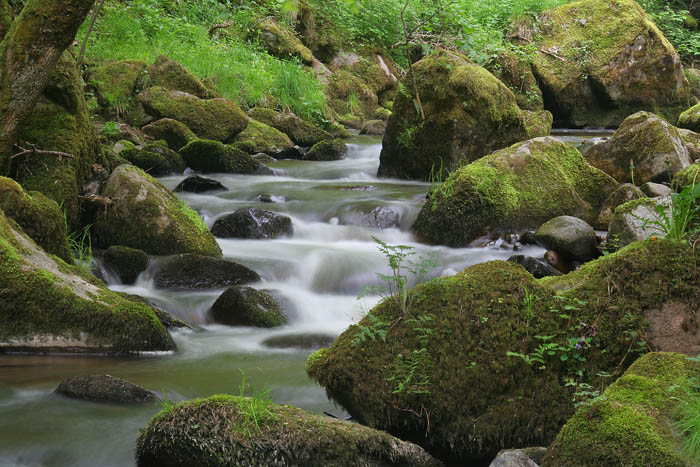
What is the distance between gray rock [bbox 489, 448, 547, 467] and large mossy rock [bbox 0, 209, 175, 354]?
2.83 m

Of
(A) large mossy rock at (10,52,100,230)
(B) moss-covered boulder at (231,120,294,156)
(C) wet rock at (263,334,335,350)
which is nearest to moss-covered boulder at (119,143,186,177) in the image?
(B) moss-covered boulder at (231,120,294,156)

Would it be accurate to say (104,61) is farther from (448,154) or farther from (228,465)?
(228,465)

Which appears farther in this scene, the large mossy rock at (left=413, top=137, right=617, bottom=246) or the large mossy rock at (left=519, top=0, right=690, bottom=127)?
the large mossy rock at (left=519, top=0, right=690, bottom=127)

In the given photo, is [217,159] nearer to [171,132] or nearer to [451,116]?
[171,132]

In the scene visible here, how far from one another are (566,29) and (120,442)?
64.8 feet

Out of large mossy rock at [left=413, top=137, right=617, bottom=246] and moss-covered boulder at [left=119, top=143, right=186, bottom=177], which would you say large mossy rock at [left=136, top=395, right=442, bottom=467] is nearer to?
large mossy rock at [left=413, top=137, right=617, bottom=246]

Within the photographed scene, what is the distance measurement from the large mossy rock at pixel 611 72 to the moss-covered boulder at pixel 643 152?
10339 millimetres

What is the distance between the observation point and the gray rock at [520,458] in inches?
104

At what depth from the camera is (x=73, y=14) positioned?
18.3 feet

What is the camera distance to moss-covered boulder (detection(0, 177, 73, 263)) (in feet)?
17.0

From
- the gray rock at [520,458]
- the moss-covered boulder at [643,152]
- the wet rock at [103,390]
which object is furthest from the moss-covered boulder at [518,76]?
the gray rock at [520,458]

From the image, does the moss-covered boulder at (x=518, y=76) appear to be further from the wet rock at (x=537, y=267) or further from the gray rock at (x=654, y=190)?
the wet rock at (x=537, y=267)

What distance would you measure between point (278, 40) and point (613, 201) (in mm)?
12974

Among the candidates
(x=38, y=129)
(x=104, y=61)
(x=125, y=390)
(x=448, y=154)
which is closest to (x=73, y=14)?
(x=38, y=129)
